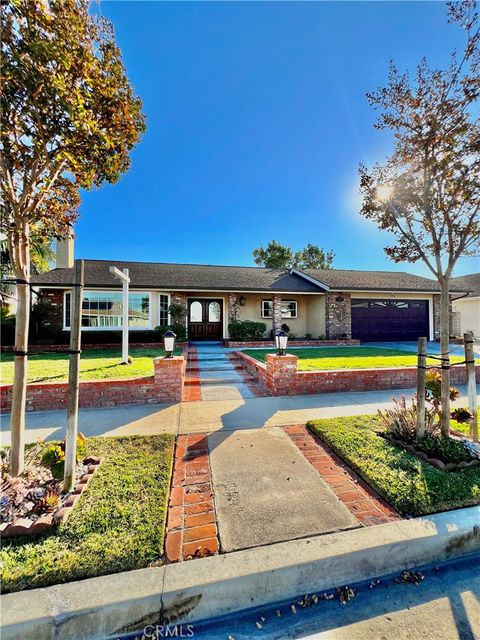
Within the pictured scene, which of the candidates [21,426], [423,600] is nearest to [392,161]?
[423,600]

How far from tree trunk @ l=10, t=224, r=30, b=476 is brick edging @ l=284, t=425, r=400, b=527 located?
9.52 feet

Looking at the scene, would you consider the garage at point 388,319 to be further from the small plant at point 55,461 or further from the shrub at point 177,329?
the small plant at point 55,461

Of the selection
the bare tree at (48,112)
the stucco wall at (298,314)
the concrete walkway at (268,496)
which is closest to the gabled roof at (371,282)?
the stucco wall at (298,314)

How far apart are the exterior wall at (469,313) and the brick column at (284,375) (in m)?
19.0

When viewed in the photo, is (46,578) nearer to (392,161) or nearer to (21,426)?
(21,426)

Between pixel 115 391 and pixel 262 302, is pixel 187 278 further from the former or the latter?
pixel 115 391

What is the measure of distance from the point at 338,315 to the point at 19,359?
1419 centimetres

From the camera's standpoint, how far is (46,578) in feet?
5.44

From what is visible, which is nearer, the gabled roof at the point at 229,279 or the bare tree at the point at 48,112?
the bare tree at the point at 48,112

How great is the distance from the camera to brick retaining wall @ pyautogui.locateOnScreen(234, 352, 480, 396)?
5.68m

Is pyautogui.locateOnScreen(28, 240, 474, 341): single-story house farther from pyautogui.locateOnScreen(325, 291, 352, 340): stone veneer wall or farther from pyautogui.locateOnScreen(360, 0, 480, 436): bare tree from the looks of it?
pyautogui.locateOnScreen(360, 0, 480, 436): bare tree

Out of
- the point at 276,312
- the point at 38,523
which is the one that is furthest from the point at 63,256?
the point at 38,523

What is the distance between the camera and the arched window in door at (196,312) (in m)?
15.0

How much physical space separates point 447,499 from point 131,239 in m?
20.2
